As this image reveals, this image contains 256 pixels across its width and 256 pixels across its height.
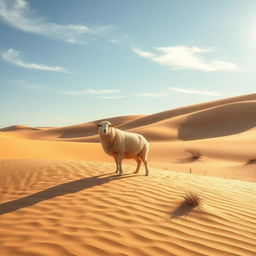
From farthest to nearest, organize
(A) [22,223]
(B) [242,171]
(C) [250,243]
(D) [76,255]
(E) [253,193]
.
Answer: (B) [242,171], (E) [253,193], (A) [22,223], (C) [250,243], (D) [76,255]

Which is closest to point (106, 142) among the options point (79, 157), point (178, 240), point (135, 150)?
point (135, 150)

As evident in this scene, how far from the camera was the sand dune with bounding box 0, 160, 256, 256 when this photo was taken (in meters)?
3.43

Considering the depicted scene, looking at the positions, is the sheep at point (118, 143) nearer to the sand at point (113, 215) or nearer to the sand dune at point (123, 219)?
the sand at point (113, 215)

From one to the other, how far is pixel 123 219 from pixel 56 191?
2.15 m

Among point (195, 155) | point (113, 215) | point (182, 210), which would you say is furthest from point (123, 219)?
point (195, 155)

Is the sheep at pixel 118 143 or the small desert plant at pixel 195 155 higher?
the sheep at pixel 118 143

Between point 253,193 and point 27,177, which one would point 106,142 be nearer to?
point 27,177

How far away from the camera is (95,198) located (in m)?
5.16

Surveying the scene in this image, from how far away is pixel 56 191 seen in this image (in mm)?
5750

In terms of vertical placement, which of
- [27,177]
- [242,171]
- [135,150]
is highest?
[135,150]

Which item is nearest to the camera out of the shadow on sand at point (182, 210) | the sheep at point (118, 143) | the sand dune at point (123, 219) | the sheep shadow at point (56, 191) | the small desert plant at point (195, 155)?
the sand dune at point (123, 219)

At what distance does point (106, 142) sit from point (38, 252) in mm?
4204

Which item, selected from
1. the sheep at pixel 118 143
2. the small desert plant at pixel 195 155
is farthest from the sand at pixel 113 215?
the small desert plant at pixel 195 155

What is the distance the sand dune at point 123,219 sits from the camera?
11.3ft
